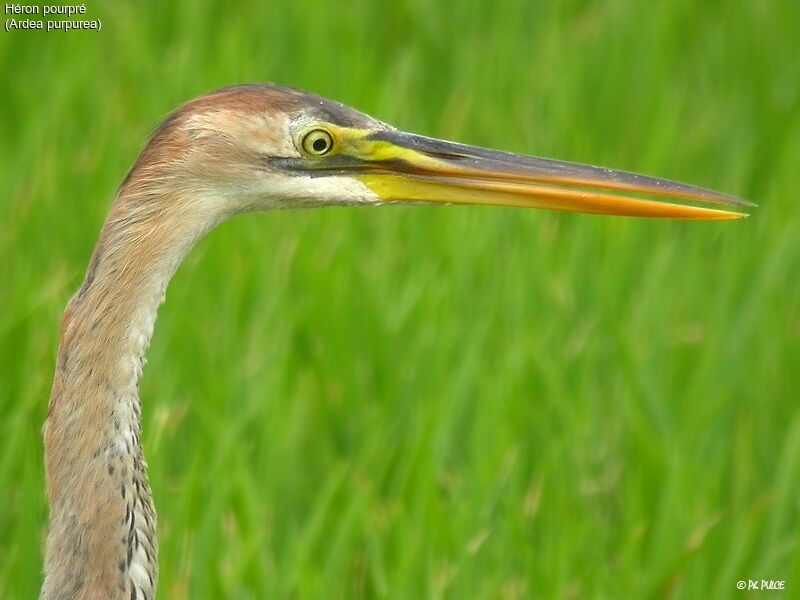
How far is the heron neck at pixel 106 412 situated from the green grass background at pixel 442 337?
0.27 meters

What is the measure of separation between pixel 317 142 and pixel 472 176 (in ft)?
1.08

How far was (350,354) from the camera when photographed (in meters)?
4.32

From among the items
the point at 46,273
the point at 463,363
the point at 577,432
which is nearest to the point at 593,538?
the point at 577,432

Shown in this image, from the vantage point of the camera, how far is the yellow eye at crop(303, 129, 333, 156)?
2660mm

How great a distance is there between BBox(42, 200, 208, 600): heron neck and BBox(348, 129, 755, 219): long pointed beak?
16.7 inches

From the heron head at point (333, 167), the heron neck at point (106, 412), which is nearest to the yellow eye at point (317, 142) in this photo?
the heron head at point (333, 167)

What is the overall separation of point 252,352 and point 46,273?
2.63ft

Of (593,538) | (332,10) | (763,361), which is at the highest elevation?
(332,10)

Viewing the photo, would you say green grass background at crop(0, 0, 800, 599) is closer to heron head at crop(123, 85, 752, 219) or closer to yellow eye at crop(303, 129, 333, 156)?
heron head at crop(123, 85, 752, 219)

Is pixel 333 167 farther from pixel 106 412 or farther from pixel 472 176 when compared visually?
pixel 106 412

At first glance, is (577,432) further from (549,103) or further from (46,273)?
(549,103)

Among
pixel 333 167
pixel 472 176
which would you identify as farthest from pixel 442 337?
pixel 333 167

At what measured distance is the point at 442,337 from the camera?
14.3 ft

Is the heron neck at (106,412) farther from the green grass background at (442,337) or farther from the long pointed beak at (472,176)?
the long pointed beak at (472,176)
